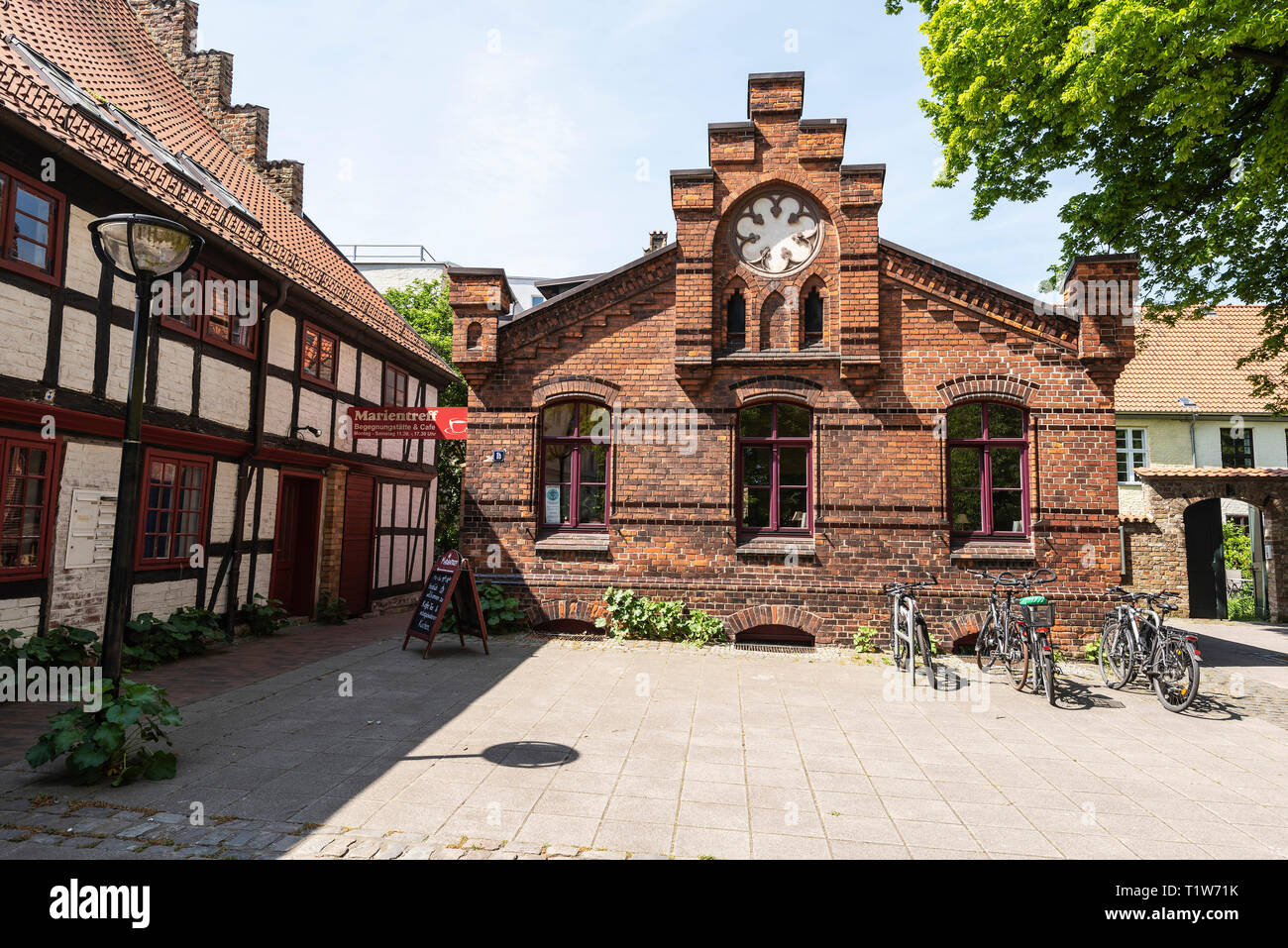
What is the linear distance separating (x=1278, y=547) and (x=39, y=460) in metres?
22.9

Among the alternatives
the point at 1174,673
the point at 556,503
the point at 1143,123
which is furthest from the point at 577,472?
the point at 1143,123

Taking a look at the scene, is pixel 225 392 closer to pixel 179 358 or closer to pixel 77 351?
pixel 179 358

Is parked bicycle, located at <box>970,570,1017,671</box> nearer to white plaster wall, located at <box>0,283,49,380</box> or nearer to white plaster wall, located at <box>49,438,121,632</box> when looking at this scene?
white plaster wall, located at <box>49,438,121,632</box>

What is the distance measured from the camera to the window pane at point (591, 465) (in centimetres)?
1021

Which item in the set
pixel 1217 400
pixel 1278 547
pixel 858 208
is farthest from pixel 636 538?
pixel 1217 400

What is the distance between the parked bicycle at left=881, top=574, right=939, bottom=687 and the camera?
768cm

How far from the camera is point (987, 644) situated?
331 inches

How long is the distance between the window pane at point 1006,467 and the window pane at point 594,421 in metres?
5.59

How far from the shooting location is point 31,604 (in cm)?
689

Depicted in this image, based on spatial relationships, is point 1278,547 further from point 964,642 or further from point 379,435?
point 379,435

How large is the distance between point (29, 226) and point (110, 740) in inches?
232

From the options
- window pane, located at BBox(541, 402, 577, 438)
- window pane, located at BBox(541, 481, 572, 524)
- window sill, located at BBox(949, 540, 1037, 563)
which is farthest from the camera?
window pane, located at BBox(541, 402, 577, 438)

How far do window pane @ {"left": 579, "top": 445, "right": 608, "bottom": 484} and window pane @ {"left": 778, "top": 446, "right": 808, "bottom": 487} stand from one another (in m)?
2.68

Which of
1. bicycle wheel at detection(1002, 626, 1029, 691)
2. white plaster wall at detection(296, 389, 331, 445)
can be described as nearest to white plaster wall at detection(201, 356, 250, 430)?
white plaster wall at detection(296, 389, 331, 445)
